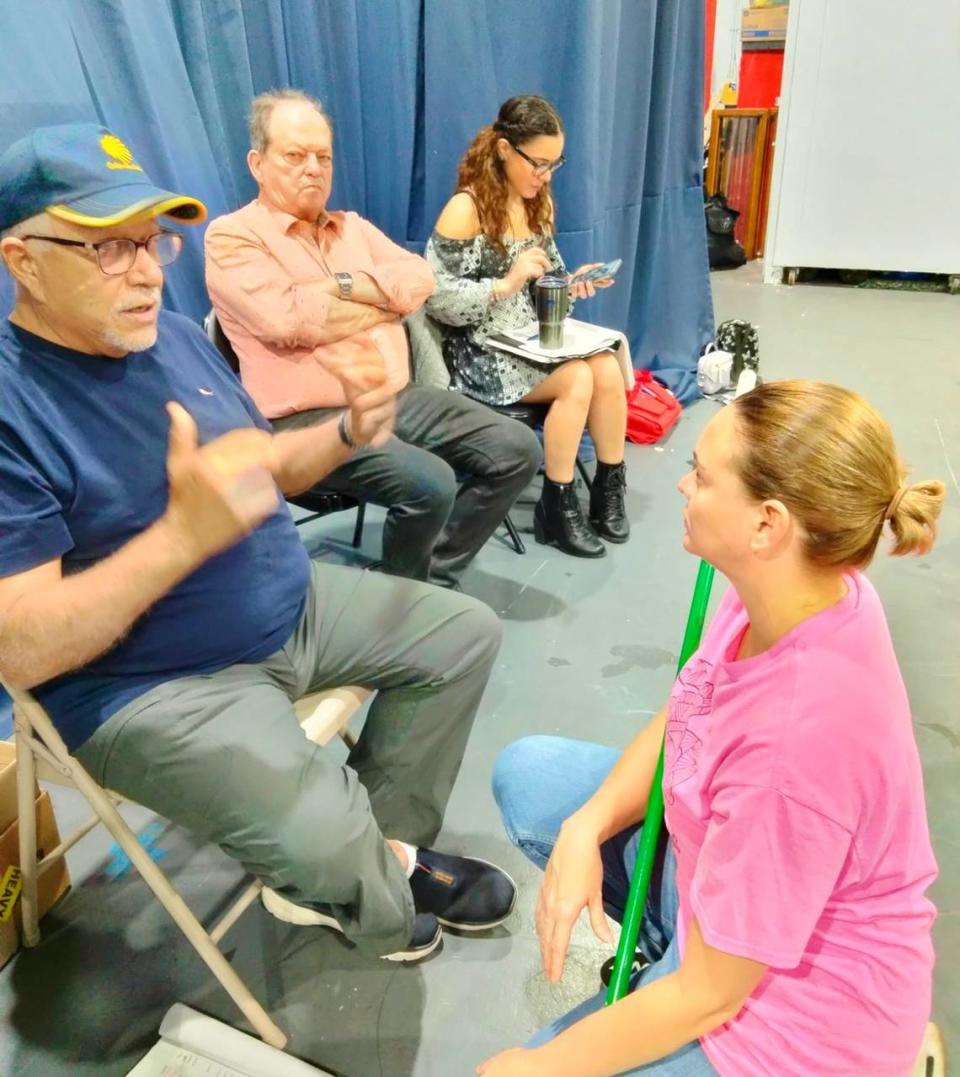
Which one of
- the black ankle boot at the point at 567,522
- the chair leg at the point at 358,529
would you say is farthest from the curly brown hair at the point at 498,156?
the chair leg at the point at 358,529

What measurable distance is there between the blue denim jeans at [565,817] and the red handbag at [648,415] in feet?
7.37

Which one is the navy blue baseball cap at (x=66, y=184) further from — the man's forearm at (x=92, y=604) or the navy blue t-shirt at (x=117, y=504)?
the man's forearm at (x=92, y=604)

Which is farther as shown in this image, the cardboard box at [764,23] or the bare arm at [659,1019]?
the cardboard box at [764,23]

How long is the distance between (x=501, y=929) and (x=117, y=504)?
0.92 metres

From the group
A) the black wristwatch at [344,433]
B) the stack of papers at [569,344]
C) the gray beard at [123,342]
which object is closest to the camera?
the gray beard at [123,342]

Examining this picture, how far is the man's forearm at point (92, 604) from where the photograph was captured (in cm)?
98

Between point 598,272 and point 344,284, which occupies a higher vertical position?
point 344,284

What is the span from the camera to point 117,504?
3.76 feet

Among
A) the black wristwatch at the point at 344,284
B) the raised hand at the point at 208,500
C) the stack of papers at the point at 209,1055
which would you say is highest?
the raised hand at the point at 208,500

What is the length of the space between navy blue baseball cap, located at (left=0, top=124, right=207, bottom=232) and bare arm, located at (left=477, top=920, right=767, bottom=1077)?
106cm

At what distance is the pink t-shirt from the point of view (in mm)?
733

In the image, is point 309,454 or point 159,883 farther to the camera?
point 309,454

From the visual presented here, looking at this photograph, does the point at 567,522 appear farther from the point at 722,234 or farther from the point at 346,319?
the point at 722,234

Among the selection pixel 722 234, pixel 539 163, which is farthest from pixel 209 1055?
pixel 722 234
